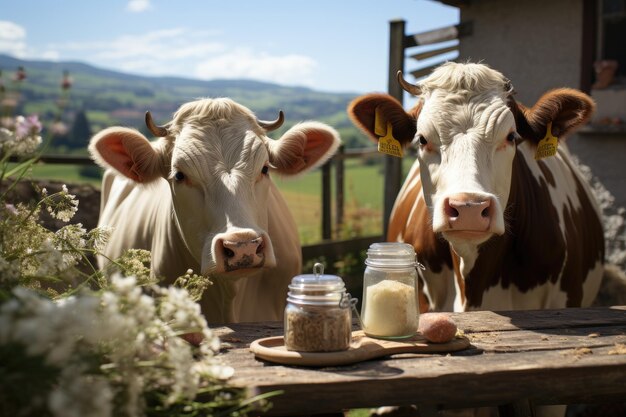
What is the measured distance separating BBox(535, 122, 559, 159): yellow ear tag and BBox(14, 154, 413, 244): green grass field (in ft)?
4.04

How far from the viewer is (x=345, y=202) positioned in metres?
11.2

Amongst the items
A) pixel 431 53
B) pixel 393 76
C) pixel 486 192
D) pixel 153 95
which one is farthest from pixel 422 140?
pixel 153 95

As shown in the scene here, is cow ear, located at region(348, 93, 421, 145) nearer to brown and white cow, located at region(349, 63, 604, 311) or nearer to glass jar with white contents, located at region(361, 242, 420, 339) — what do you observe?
brown and white cow, located at region(349, 63, 604, 311)

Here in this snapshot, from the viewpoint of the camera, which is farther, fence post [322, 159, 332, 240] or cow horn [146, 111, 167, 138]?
fence post [322, 159, 332, 240]

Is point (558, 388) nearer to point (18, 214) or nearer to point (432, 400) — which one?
point (432, 400)

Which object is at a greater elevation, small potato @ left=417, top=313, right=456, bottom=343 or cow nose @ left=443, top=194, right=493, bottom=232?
cow nose @ left=443, top=194, right=493, bottom=232

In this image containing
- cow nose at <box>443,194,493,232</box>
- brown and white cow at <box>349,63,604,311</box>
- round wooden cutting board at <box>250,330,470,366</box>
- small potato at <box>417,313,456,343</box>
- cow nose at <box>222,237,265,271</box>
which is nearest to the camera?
→ round wooden cutting board at <box>250,330,470,366</box>

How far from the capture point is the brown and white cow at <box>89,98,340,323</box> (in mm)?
3201

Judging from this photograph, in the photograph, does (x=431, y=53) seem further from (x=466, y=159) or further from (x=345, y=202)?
(x=466, y=159)

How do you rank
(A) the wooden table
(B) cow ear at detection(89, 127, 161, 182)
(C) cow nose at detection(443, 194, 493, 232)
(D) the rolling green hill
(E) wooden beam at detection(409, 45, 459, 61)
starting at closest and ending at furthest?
(A) the wooden table < (C) cow nose at detection(443, 194, 493, 232) < (B) cow ear at detection(89, 127, 161, 182) < (E) wooden beam at detection(409, 45, 459, 61) < (D) the rolling green hill

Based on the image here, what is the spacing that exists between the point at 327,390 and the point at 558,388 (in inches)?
27.3

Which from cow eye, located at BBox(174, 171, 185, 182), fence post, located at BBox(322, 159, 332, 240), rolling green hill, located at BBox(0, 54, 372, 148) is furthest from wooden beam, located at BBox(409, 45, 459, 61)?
rolling green hill, located at BBox(0, 54, 372, 148)

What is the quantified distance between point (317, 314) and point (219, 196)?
4.01 feet

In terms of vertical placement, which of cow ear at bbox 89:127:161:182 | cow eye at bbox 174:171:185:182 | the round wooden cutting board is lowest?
the round wooden cutting board
